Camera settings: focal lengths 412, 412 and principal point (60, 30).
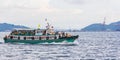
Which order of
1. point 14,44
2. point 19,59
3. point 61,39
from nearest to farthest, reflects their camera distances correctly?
point 19,59
point 61,39
point 14,44

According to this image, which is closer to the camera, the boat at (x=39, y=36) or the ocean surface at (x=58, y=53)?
the ocean surface at (x=58, y=53)

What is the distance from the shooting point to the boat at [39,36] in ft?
413

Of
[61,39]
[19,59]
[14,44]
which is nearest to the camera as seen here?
[19,59]

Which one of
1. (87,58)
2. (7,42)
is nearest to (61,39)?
(7,42)

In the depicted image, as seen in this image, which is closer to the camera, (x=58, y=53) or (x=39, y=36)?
(x=58, y=53)

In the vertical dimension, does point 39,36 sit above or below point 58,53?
above

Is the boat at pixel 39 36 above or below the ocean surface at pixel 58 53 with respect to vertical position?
above

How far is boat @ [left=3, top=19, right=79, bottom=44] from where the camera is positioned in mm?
125938

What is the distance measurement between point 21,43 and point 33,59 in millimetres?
58583

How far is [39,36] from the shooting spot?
12962cm

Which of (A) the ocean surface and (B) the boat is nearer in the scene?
(A) the ocean surface

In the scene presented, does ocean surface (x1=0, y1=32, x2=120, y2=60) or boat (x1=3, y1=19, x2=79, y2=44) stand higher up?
boat (x1=3, y1=19, x2=79, y2=44)

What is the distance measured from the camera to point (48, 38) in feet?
417

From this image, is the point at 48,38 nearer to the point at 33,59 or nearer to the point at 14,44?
the point at 14,44
